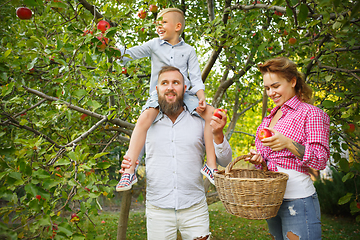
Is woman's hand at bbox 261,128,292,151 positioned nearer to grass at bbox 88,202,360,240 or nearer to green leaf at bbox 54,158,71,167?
green leaf at bbox 54,158,71,167

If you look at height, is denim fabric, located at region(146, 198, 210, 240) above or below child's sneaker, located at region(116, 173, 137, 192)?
below

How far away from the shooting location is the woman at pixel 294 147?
4.98 feet

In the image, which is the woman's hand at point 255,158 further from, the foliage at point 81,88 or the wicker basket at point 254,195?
the foliage at point 81,88

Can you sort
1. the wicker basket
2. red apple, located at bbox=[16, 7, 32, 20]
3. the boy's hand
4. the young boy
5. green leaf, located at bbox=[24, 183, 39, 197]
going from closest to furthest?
green leaf, located at bbox=[24, 183, 39, 197] → the wicker basket → the boy's hand → the young boy → red apple, located at bbox=[16, 7, 32, 20]

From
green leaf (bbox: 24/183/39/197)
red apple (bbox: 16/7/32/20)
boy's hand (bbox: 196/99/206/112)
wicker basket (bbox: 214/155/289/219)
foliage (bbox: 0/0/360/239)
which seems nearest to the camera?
green leaf (bbox: 24/183/39/197)

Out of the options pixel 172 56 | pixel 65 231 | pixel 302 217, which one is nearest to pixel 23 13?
pixel 172 56

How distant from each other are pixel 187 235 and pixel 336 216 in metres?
5.81

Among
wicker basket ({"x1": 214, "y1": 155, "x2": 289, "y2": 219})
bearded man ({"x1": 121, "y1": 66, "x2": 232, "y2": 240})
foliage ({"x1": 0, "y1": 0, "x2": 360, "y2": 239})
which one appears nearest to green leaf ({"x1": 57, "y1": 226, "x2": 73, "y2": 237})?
foliage ({"x1": 0, "y1": 0, "x2": 360, "y2": 239})

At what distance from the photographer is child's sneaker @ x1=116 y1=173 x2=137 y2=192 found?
180 centimetres

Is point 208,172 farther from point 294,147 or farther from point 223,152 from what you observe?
point 294,147

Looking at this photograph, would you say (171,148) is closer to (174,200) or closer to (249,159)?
(174,200)

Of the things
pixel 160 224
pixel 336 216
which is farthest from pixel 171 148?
pixel 336 216

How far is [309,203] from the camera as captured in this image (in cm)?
156

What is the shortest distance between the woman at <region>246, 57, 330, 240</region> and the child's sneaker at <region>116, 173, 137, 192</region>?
880 millimetres
